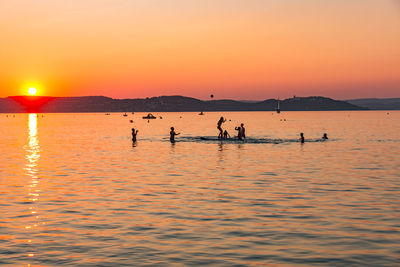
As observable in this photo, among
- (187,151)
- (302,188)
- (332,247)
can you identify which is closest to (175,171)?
(302,188)

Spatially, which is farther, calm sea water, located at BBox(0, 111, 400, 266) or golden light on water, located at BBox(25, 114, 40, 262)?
golden light on water, located at BBox(25, 114, 40, 262)

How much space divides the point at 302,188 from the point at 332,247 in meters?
12.2

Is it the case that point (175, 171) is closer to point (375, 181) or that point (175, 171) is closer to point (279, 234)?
point (375, 181)

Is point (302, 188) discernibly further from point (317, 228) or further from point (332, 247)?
point (332, 247)

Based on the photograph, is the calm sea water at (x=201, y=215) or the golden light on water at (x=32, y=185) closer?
the calm sea water at (x=201, y=215)

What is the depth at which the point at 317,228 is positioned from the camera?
18.2 metres

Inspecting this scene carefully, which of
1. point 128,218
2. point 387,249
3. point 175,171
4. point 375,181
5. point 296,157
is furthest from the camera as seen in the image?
point 296,157

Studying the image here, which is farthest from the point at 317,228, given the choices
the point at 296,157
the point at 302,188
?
the point at 296,157

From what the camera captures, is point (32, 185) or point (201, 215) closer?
point (201, 215)

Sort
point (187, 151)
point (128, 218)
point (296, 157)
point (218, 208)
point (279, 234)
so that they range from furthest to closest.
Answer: point (187, 151), point (296, 157), point (218, 208), point (128, 218), point (279, 234)

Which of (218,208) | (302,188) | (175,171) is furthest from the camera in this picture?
(175,171)

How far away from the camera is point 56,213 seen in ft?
70.5

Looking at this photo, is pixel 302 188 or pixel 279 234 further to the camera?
pixel 302 188

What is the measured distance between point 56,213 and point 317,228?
10.1m
